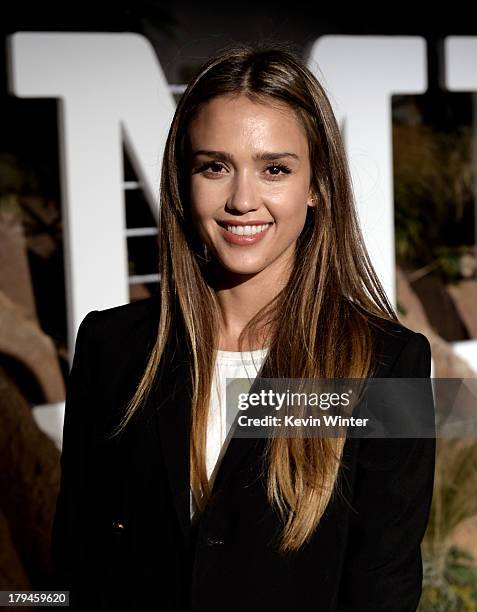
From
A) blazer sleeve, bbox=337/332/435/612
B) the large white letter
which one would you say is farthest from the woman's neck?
the large white letter

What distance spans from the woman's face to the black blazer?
0.26 meters

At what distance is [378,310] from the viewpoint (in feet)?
5.37

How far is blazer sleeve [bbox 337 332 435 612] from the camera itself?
147cm

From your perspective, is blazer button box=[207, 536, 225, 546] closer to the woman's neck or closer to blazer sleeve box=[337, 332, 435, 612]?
blazer sleeve box=[337, 332, 435, 612]

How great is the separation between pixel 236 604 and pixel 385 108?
2.54 metres

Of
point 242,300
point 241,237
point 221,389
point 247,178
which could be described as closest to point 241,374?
point 221,389

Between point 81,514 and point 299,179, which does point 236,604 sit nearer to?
point 81,514

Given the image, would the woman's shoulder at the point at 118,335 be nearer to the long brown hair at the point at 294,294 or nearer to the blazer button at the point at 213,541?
the long brown hair at the point at 294,294

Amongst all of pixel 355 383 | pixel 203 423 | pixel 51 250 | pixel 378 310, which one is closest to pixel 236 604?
pixel 203 423

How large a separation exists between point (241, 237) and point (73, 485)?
604mm

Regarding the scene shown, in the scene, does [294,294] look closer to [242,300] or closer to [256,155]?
[242,300]

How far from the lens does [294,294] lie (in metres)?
1.69

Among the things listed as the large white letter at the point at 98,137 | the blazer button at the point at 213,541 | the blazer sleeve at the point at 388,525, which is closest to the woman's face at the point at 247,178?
the blazer sleeve at the point at 388,525

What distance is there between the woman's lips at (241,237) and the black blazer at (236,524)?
0.25m
